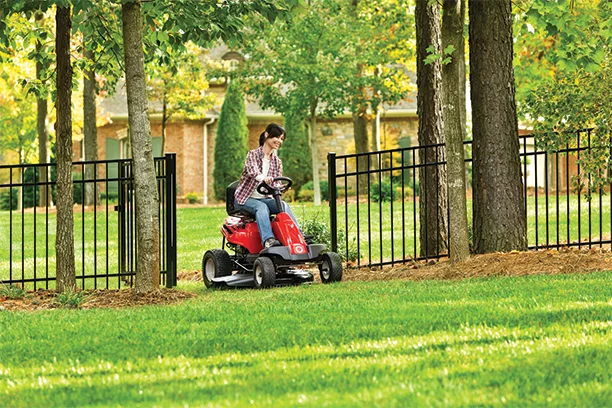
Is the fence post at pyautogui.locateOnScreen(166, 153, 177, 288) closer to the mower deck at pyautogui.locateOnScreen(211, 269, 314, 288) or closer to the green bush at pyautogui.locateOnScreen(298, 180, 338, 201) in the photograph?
the mower deck at pyautogui.locateOnScreen(211, 269, 314, 288)

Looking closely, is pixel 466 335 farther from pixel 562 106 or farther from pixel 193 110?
pixel 193 110

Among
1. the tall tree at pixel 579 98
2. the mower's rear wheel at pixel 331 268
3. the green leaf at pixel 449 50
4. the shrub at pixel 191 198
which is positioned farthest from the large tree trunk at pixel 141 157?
the shrub at pixel 191 198

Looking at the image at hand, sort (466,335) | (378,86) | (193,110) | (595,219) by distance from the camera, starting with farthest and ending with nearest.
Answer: (193,110) < (378,86) < (595,219) < (466,335)

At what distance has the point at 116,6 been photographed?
484 inches

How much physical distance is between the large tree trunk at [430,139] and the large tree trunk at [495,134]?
134cm

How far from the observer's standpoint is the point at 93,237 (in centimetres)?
2248

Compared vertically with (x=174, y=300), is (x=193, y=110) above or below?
above

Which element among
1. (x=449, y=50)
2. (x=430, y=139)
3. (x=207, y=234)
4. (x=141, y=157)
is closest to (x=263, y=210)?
(x=141, y=157)

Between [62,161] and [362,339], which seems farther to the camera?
[62,161]

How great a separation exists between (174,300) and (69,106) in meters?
2.38

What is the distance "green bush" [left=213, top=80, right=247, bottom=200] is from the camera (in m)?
36.2

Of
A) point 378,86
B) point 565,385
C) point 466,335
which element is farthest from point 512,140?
point 378,86

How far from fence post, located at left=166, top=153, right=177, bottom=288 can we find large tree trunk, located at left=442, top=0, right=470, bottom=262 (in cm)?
320

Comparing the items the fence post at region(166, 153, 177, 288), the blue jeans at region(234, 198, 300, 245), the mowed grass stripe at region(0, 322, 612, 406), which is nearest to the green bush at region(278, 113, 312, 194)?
the fence post at region(166, 153, 177, 288)
